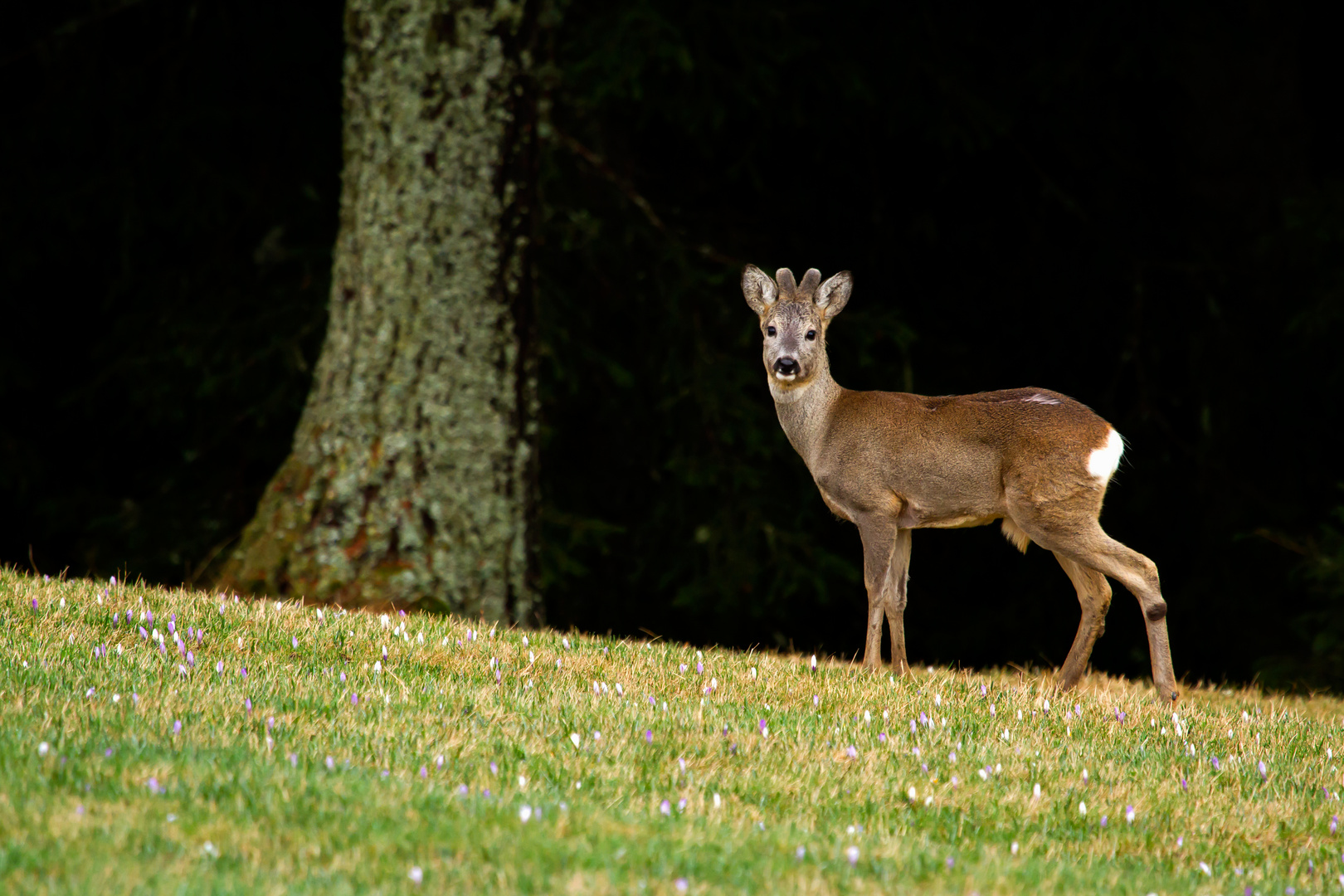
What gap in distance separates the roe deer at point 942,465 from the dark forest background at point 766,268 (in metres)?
3.59

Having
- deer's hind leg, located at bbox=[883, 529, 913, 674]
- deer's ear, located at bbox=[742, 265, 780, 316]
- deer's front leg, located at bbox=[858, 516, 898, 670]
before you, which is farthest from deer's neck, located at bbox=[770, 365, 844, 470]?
deer's hind leg, located at bbox=[883, 529, 913, 674]

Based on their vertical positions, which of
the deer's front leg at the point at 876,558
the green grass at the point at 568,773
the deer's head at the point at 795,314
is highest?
the deer's head at the point at 795,314

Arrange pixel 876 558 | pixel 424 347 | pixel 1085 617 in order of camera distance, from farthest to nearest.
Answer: pixel 424 347 → pixel 1085 617 → pixel 876 558

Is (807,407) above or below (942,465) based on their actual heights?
above

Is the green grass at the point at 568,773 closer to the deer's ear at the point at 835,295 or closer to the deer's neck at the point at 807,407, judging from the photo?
the deer's neck at the point at 807,407

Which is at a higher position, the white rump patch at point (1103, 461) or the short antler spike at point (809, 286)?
the short antler spike at point (809, 286)

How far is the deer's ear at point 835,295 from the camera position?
8516mm

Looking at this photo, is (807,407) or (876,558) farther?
(807,407)

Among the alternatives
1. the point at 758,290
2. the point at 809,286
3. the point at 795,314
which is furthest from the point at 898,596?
the point at 758,290

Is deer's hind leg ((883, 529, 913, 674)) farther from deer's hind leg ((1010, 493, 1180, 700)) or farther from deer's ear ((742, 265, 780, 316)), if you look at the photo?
deer's ear ((742, 265, 780, 316))

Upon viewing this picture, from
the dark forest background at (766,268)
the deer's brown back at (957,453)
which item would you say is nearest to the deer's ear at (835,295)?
the deer's brown back at (957,453)

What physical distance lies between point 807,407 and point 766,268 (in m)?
5.13

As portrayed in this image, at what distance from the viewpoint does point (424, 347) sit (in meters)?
8.98

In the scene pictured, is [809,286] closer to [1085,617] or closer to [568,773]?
[1085,617]
